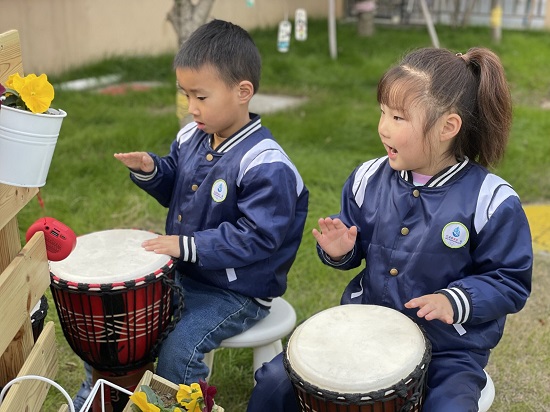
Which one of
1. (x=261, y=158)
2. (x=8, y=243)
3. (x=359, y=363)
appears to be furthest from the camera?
(x=261, y=158)

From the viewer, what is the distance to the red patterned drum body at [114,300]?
232 cm

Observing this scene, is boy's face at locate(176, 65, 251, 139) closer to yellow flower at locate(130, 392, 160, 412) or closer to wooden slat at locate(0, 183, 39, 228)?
wooden slat at locate(0, 183, 39, 228)

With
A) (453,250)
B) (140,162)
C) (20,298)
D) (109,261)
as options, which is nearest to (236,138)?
(140,162)

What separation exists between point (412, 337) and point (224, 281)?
0.81m

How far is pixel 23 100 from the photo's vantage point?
1740 mm

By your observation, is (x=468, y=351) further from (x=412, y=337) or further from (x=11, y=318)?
(x=11, y=318)

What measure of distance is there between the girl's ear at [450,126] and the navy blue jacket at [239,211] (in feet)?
1.85

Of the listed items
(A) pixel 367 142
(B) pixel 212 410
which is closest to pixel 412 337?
(B) pixel 212 410

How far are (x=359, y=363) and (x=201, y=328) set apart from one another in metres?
0.73

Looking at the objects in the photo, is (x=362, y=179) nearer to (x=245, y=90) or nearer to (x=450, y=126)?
(x=450, y=126)

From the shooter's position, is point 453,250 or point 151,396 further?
point 453,250

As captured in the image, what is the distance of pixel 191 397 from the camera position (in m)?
1.96

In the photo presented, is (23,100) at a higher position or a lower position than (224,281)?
higher

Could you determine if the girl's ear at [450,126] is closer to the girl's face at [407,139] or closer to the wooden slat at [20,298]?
the girl's face at [407,139]
